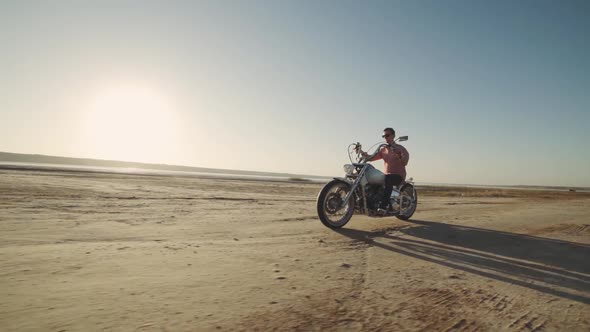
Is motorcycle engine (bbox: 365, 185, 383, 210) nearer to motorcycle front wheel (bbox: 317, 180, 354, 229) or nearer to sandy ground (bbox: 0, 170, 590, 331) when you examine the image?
motorcycle front wheel (bbox: 317, 180, 354, 229)

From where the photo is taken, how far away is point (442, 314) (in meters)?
1.93

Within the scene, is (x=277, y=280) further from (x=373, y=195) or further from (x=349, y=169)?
(x=373, y=195)

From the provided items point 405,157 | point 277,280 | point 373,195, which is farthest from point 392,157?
point 277,280

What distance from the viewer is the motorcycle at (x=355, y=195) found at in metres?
5.68

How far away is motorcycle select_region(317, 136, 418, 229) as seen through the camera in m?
5.68

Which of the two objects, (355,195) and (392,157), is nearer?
(355,195)

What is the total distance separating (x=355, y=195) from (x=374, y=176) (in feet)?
2.05

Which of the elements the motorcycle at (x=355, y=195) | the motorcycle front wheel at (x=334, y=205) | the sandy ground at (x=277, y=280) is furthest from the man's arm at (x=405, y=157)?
the sandy ground at (x=277, y=280)

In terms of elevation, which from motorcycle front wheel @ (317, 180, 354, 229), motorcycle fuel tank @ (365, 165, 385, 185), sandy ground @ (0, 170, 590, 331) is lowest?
sandy ground @ (0, 170, 590, 331)

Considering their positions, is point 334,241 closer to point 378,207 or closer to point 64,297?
point 378,207

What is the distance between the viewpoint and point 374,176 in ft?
20.7

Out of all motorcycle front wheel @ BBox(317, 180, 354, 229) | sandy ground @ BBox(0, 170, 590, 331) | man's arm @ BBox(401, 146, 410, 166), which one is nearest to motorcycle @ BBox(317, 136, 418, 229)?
motorcycle front wheel @ BBox(317, 180, 354, 229)

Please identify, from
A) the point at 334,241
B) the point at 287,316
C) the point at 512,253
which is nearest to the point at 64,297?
the point at 287,316

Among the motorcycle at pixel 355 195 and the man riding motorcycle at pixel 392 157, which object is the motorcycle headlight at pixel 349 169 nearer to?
the motorcycle at pixel 355 195
